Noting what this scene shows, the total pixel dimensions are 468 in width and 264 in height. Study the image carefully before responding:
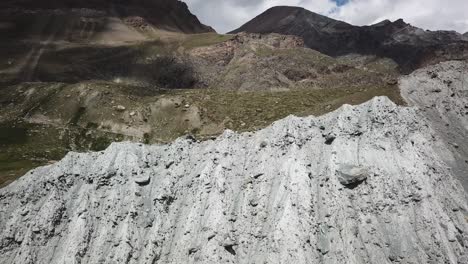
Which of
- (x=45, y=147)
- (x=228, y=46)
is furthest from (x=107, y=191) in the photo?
(x=228, y=46)

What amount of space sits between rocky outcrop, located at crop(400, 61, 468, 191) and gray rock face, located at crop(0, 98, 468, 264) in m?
1.28

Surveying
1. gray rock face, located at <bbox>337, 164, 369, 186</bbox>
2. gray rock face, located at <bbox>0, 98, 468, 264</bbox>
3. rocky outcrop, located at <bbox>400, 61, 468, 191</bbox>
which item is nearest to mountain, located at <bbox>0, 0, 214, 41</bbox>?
gray rock face, located at <bbox>0, 98, 468, 264</bbox>

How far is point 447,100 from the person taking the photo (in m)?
35.4

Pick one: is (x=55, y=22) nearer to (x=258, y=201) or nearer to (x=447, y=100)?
(x=258, y=201)

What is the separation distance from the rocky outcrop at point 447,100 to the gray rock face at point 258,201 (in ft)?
4.20

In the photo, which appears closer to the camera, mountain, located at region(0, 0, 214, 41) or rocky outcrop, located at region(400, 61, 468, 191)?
rocky outcrop, located at region(400, 61, 468, 191)

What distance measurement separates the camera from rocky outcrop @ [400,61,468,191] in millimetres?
31203

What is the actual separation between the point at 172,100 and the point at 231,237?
167ft

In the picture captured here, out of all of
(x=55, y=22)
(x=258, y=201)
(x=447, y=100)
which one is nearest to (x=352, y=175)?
(x=258, y=201)

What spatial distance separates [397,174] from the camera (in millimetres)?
28016

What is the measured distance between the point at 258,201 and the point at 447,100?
19.0 m

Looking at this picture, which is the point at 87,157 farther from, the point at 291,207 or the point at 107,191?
the point at 291,207

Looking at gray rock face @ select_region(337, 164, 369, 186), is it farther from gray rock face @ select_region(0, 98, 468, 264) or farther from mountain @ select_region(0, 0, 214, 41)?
mountain @ select_region(0, 0, 214, 41)

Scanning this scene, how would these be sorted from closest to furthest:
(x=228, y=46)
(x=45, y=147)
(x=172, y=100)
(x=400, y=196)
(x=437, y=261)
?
(x=437, y=261), (x=400, y=196), (x=45, y=147), (x=172, y=100), (x=228, y=46)
